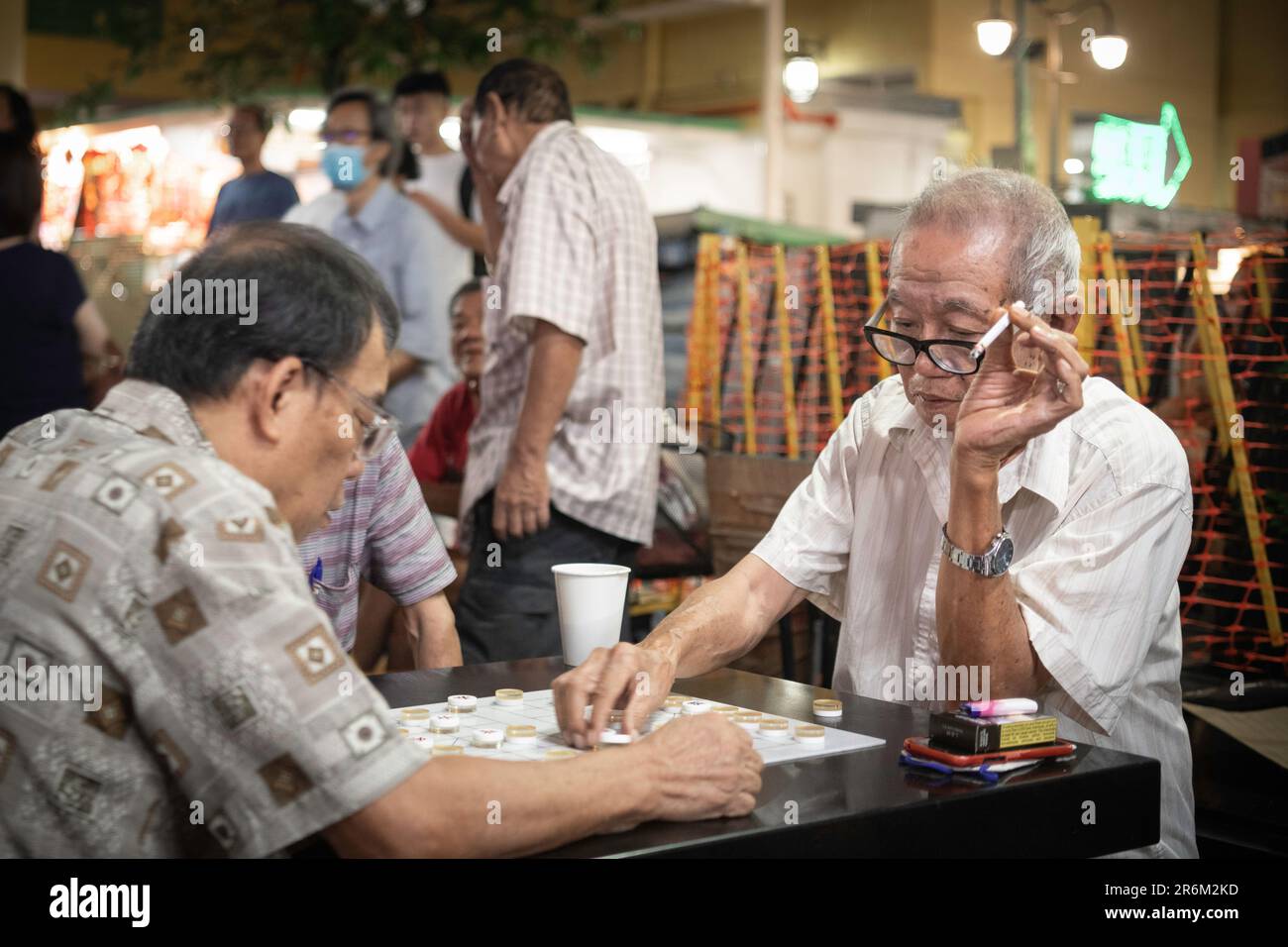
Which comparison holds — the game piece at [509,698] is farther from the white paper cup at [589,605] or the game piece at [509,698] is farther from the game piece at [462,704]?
the white paper cup at [589,605]

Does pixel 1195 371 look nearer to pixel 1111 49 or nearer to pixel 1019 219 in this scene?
pixel 1019 219

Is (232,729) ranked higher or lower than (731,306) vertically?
lower

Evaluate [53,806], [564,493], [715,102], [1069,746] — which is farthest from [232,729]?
[715,102]

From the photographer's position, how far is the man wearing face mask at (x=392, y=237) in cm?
495

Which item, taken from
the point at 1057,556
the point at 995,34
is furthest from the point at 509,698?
the point at 995,34

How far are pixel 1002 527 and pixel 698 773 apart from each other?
0.71 metres

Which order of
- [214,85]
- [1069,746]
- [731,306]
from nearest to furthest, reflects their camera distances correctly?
[1069,746] → [731,306] → [214,85]

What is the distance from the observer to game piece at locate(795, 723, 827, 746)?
5.89 feet

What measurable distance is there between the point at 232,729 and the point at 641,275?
2.36 metres

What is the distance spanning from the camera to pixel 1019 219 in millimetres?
2156

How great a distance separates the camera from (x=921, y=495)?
2410mm

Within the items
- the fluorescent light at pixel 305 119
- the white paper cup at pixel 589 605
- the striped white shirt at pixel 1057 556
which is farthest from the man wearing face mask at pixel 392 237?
the fluorescent light at pixel 305 119
